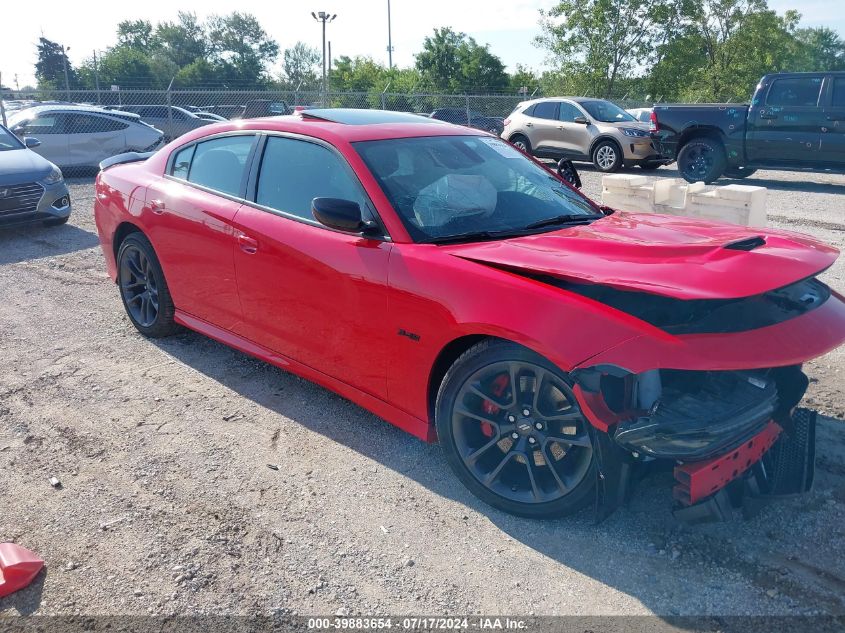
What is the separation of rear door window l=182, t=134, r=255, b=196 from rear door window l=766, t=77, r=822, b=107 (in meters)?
11.2

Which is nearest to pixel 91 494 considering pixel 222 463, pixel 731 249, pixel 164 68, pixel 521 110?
pixel 222 463

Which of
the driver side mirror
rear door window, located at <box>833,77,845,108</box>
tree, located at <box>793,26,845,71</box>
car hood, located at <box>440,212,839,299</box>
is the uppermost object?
tree, located at <box>793,26,845,71</box>

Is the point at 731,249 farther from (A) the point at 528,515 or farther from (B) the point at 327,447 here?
(B) the point at 327,447

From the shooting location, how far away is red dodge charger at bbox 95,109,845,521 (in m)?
2.63

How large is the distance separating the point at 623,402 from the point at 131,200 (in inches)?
148

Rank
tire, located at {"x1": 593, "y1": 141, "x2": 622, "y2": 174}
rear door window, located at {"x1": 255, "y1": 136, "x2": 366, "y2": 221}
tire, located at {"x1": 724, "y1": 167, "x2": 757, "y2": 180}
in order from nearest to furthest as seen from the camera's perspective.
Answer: rear door window, located at {"x1": 255, "y1": 136, "x2": 366, "y2": 221} → tire, located at {"x1": 724, "y1": 167, "x2": 757, "y2": 180} → tire, located at {"x1": 593, "y1": 141, "x2": 622, "y2": 174}

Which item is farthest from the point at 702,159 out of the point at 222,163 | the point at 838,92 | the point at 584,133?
the point at 222,163

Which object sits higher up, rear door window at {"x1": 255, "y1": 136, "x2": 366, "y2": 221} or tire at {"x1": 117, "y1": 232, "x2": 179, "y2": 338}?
rear door window at {"x1": 255, "y1": 136, "x2": 366, "y2": 221}

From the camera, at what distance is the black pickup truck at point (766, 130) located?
1210 cm

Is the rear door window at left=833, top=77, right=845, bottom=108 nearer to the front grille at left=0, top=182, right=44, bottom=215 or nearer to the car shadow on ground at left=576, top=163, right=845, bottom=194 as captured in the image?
the car shadow on ground at left=576, top=163, right=845, bottom=194

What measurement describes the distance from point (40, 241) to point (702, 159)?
1103 centimetres

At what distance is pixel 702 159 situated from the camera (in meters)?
13.2

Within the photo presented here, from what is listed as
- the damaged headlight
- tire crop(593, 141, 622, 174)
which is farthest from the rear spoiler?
tire crop(593, 141, 622, 174)

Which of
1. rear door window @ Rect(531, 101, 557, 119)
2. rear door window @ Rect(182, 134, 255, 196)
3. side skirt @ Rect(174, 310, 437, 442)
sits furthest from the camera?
Result: rear door window @ Rect(531, 101, 557, 119)
